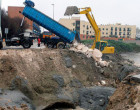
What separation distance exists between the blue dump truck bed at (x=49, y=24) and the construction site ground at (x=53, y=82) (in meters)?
2.75

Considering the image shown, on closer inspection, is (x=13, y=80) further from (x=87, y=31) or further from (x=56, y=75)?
(x=87, y=31)

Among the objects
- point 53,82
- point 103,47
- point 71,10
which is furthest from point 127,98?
point 103,47

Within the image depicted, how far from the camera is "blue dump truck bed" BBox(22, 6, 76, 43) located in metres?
17.1

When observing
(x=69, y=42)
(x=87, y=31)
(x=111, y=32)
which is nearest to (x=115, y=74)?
(x=69, y=42)

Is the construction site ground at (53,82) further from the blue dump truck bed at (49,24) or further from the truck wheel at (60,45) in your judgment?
the truck wheel at (60,45)

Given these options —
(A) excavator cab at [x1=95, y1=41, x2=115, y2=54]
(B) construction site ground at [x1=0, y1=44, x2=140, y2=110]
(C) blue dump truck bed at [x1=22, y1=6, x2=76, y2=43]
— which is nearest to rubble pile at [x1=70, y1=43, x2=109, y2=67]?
(B) construction site ground at [x1=0, y1=44, x2=140, y2=110]

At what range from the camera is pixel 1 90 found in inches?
392

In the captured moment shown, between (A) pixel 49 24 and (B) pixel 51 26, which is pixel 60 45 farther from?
Answer: (A) pixel 49 24

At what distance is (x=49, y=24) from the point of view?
17.8m

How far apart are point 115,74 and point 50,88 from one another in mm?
6788

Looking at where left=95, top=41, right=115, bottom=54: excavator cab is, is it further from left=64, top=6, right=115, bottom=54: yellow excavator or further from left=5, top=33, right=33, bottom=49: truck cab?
left=5, top=33, right=33, bottom=49: truck cab

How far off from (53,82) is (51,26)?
7075 millimetres

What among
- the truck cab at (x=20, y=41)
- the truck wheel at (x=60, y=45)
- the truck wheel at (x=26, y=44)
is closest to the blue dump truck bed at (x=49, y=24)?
the truck wheel at (x=60, y=45)

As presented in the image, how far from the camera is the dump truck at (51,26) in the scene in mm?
17061
